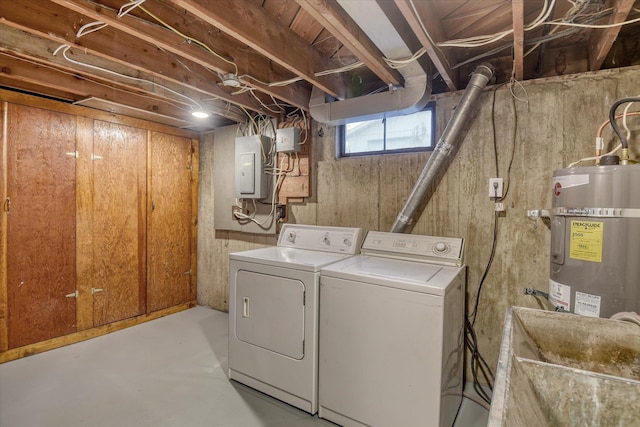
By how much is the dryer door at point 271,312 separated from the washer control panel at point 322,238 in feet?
1.97

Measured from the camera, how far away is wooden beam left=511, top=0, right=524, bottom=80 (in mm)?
1229

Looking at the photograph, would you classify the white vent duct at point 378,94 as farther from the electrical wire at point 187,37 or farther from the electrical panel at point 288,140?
the electrical wire at point 187,37

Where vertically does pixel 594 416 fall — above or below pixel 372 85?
below

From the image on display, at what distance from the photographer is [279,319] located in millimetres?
1954

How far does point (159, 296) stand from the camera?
3432mm

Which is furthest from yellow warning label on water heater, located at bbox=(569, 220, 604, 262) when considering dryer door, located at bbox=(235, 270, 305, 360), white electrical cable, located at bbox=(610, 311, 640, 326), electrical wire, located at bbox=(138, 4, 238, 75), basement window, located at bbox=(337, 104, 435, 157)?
electrical wire, located at bbox=(138, 4, 238, 75)

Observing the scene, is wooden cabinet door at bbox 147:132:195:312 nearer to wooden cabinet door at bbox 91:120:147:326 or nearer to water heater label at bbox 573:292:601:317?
wooden cabinet door at bbox 91:120:147:326

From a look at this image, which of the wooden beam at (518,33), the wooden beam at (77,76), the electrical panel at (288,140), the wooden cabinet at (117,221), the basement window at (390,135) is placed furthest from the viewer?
the wooden cabinet at (117,221)

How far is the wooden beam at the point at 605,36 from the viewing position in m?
1.27

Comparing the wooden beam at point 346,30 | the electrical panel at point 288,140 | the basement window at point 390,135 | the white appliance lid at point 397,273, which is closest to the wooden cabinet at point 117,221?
the electrical panel at point 288,140

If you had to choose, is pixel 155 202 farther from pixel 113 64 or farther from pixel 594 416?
pixel 594 416

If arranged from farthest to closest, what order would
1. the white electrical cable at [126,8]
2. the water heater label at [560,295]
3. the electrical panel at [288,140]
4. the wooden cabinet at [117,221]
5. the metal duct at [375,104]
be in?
the wooden cabinet at [117,221] → the electrical panel at [288,140] → the metal duct at [375,104] → the water heater label at [560,295] → the white electrical cable at [126,8]

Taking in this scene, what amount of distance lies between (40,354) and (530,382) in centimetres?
354

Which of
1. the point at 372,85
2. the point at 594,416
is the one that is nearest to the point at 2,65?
the point at 372,85
